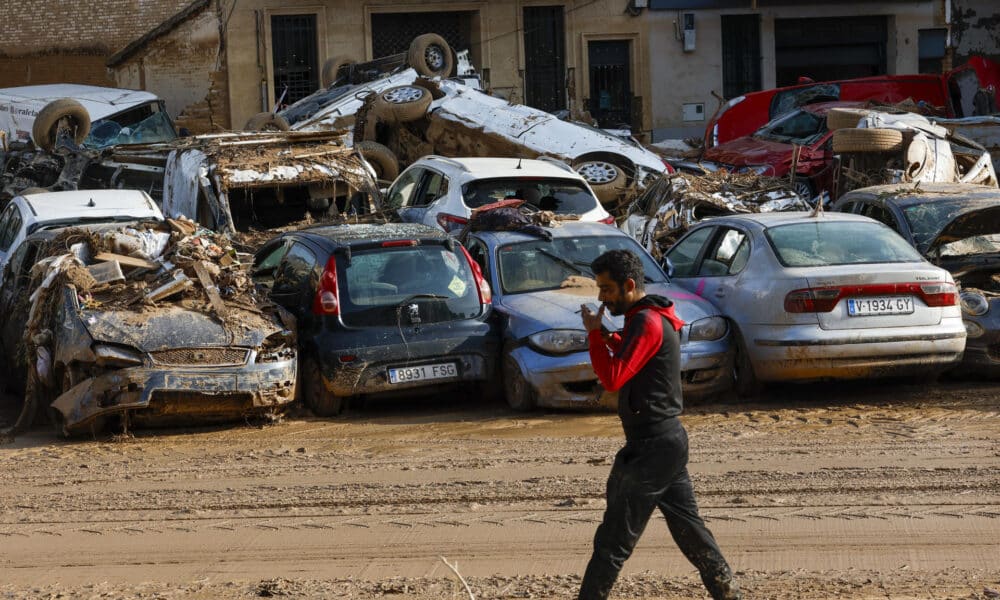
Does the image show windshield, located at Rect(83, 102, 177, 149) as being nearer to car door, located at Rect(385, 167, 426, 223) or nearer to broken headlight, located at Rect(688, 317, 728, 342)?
car door, located at Rect(385, 167, 426, 223)

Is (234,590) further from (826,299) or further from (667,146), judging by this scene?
(667,146)

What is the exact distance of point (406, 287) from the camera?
1081cm

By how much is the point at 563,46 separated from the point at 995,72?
355 inches

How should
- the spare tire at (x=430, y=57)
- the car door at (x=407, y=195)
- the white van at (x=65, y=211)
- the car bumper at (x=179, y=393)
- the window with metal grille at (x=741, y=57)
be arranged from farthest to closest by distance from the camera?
the window with metal grille at (x=741, y=57) < the spare tire at (x=430, y=57) < the car door at (x=407, y=195) < the white van at (x=65, y=211) < the car bumper at (x=179, y=393)

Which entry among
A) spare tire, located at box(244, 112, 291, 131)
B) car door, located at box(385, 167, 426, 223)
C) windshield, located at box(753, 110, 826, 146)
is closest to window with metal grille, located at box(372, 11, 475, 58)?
spare tire, located at box(244, 112, 291, 131)

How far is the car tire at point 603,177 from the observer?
1777 cm

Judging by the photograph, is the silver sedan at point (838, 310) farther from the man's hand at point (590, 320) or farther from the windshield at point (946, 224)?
the man's hand at point (590, 320)

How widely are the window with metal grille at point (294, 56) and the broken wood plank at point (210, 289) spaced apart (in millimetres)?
18131

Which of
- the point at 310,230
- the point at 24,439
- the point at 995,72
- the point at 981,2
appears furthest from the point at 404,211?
the point at 981,2

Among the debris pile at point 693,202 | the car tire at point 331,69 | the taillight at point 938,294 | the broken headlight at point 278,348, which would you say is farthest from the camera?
the car tire at point 331,69

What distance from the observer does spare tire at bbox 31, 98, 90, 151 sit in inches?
779

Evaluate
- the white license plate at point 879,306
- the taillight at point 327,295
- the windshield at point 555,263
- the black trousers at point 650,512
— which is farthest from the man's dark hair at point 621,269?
the windshield at point 555,263

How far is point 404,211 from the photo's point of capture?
14977mm

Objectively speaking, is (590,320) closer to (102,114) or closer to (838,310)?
(838,310)
